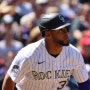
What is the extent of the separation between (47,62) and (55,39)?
0.89 feet

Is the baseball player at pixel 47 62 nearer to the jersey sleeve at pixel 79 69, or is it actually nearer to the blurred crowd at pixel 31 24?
the jersey sleeve at pixel 79 69

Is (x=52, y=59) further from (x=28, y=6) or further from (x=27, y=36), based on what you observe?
(x=28, y=6)

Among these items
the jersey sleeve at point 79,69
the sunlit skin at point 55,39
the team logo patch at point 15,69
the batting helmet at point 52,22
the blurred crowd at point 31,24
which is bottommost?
the blurred crowd at point 31,24

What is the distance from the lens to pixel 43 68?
4270 millimetres

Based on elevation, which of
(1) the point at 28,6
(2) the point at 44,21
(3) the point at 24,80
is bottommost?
(1) the point at 28,6

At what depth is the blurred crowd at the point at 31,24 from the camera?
21.6ft

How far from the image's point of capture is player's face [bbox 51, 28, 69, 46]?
13.5 ft

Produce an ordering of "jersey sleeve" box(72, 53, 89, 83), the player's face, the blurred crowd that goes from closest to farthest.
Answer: the player's face < "jersey sleeve" box(72, 53, 89, 83) < the blurred crowd

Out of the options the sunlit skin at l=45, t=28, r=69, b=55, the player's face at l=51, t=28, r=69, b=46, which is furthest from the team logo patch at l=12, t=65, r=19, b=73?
the player's face at l=51, t=28, r=69, b=46

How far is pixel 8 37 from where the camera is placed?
703 cm

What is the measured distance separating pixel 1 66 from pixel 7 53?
2.22ft

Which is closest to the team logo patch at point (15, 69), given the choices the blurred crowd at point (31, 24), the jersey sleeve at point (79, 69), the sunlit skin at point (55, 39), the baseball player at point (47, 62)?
the baseball player at point (47, 62)

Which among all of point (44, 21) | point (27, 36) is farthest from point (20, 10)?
point (44, 21)

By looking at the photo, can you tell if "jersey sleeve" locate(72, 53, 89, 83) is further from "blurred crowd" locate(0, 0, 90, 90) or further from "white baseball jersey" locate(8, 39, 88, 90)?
"blurred crowd" locate(0, 0, 90, 90)
